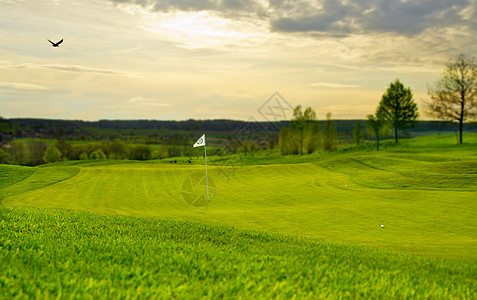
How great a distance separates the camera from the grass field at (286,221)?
7.39 metres

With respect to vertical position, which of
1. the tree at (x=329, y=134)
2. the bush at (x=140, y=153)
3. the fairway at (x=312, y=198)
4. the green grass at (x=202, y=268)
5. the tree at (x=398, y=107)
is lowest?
the bush at (x=140, y=153)

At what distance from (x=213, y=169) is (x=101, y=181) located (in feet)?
47.5

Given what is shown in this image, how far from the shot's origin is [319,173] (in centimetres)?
3897

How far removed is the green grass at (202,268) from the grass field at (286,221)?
46mm

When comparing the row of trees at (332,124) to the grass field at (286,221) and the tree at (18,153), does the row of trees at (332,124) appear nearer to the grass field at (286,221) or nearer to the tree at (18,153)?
the grass field at (286,221)

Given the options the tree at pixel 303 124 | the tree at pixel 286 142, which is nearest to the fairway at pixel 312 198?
the tree at pixel 303 124

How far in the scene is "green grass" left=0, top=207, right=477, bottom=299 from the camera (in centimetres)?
639

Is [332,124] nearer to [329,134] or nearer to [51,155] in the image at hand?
[329,134]

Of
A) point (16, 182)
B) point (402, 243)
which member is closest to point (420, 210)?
point (402, 243)

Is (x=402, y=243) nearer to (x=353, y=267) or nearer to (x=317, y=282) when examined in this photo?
(x=353, y=267)

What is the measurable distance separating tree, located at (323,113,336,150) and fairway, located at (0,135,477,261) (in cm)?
3959

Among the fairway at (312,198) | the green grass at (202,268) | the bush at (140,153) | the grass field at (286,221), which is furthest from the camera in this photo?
the bush at (140,153)

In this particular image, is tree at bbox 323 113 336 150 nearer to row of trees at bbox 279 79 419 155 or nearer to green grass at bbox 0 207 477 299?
→ row of trees at bbox 279 79 419 155

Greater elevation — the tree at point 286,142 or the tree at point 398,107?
the tree at point 398,107
